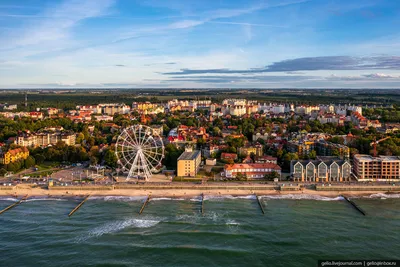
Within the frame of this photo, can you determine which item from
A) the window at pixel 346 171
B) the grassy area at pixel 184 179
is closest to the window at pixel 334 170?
the window at pixel 346 171

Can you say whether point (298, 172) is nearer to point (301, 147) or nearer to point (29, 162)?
point (301, 147)

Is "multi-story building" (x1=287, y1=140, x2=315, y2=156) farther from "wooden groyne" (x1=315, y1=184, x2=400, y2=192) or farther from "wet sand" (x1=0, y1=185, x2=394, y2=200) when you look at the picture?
"wet sand" (x1=0, y1=185, x2=394, y2=200)

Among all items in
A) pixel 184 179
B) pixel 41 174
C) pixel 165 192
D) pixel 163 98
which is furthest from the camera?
pixel 163 98

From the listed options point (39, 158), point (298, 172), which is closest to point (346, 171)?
point (298, 172)

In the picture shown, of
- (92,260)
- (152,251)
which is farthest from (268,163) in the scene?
(92,260)

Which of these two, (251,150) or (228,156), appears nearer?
(228,156)

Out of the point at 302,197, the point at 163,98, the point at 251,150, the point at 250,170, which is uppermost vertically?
the point at 163,98
